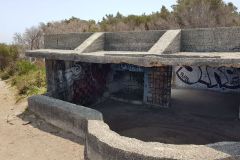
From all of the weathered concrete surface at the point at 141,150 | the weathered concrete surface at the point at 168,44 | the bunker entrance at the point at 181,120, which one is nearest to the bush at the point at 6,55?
the bunker entrance at the point at 181,120

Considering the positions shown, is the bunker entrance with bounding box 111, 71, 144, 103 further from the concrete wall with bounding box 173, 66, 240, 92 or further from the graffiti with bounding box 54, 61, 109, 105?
the concrete wall with bounding box 173, 66, 240, 92

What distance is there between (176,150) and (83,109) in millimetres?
4099

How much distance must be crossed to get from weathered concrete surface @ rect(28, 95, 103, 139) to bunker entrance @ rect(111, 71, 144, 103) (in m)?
3.97

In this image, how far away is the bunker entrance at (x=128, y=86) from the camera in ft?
43.8

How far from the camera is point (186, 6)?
82.3 feet

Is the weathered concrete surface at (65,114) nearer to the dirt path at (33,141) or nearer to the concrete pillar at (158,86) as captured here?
the dirt path at (33,141)

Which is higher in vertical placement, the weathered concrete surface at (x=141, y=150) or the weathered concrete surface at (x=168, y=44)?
the weathered concrete surface at (x=168, y=44)

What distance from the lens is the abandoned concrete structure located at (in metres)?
6.52

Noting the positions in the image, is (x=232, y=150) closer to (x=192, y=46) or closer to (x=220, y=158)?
(x=220, y=158)

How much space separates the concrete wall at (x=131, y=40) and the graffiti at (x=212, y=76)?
6044 millimetres

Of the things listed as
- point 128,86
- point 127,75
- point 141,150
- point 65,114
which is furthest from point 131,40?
point 141,150

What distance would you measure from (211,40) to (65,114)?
17.4ft

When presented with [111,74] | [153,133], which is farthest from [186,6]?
[153,133]

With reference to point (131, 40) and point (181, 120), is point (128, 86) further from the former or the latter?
point (181, 120)
